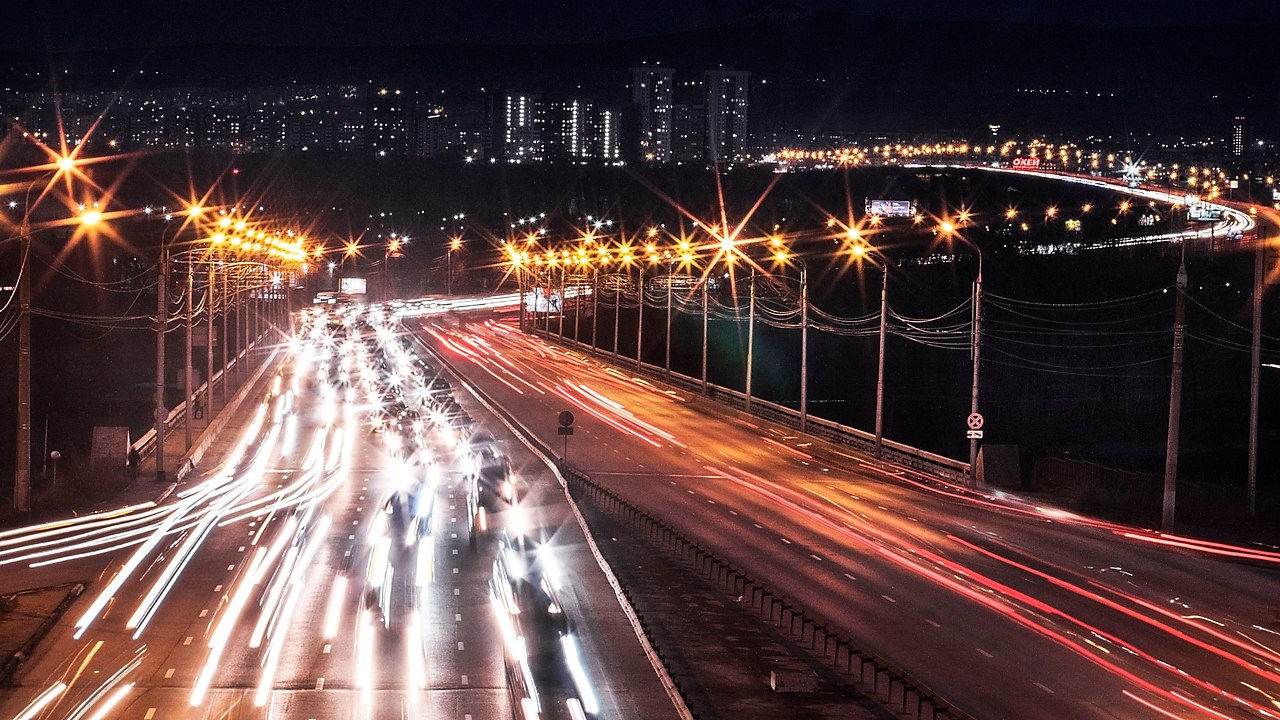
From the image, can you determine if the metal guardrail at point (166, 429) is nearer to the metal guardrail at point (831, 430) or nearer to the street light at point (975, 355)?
the metal guardrail at point (831, 430)

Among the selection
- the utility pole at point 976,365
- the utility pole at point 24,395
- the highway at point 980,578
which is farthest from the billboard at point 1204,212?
the utility pole at point 24,395

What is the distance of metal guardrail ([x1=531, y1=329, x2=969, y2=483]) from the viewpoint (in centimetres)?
4506

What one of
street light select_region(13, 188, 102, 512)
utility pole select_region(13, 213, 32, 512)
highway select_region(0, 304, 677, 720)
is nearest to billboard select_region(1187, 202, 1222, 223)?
highway select_region(0, 304, 677, 720)

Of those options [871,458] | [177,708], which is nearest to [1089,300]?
[871,458]

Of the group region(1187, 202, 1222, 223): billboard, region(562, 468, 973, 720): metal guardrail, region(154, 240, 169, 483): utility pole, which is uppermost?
region(1187, 202, 1222, 223): billboard

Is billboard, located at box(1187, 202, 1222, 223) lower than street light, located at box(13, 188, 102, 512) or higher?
higher

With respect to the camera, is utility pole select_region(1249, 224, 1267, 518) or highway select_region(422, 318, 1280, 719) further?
utility pole select_region(1249, 224, 1267, 518)

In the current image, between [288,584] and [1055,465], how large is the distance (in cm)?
2718

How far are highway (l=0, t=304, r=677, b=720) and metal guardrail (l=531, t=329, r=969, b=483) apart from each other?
1238 cm

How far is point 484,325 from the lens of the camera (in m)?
125

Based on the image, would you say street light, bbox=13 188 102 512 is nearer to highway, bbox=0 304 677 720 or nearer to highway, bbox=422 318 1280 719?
highway, bbox=0 304 677 720

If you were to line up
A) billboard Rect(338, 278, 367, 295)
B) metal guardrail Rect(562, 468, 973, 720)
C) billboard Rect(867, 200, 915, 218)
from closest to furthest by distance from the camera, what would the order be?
1. metal guardrail Rect(562, 468, 973, 720)
2. billboard Rect(338, 278, 367, 295)
3. billboard Rect(867, 200, 915, 218)

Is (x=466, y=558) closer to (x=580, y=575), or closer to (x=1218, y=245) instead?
(x=580, y=575)

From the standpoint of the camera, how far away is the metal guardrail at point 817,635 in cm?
1775
